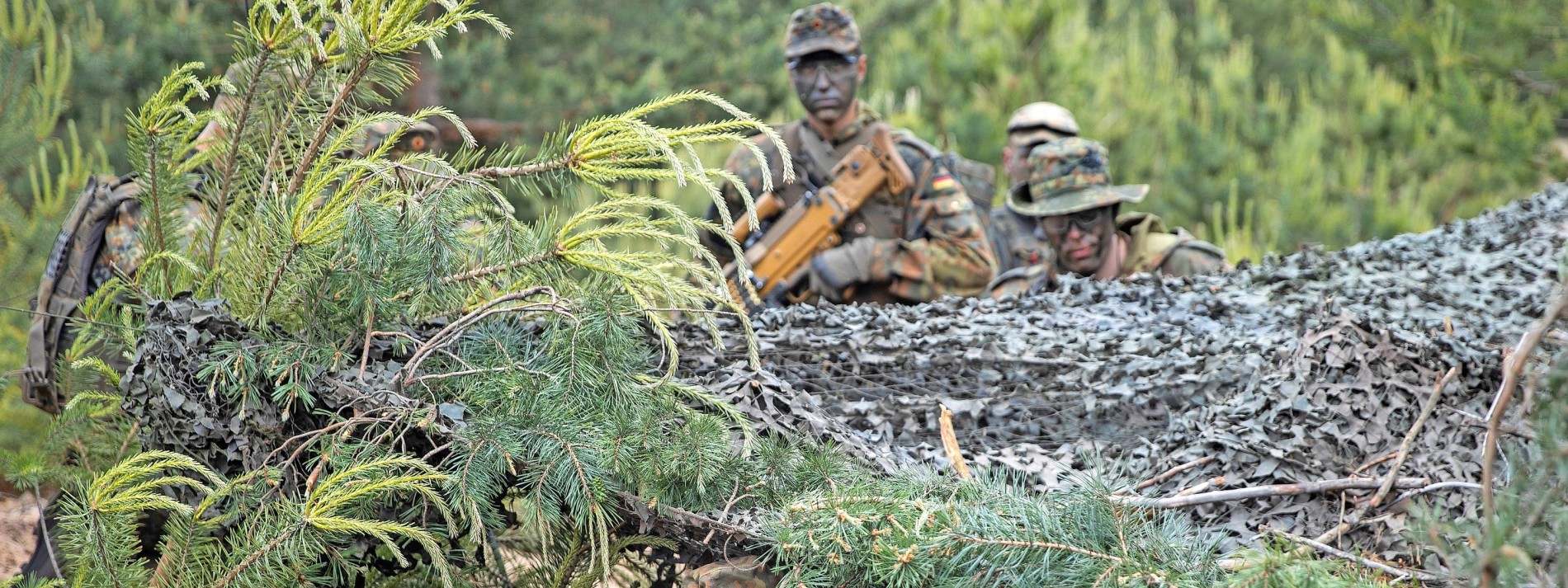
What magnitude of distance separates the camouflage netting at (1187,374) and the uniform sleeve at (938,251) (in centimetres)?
106

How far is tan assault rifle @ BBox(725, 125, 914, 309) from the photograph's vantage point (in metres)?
4.08

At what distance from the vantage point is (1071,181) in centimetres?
451

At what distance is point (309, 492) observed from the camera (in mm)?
1686

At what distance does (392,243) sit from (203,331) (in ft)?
1.03

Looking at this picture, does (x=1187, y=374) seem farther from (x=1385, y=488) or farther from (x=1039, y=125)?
(x=1039, y=125)

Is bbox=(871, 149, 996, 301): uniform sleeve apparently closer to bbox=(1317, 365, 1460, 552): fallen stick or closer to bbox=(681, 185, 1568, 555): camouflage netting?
bbox=(681, 185, 1568, 555): camouflage netting

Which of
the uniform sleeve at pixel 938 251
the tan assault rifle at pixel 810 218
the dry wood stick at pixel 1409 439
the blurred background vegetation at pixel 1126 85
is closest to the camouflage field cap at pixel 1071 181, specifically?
the uniform sleeve at pixel 938 251

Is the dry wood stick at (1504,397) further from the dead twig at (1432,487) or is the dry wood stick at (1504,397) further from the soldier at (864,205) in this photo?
the soldier at (864,205)

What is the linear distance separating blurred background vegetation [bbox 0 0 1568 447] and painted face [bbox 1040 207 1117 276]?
202 cm

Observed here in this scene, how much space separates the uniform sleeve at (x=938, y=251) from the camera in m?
4.04

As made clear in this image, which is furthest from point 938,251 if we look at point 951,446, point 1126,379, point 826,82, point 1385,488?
point 1385,488

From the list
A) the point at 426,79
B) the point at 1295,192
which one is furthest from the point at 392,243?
the point at 1295,192

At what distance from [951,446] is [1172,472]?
1.18ft

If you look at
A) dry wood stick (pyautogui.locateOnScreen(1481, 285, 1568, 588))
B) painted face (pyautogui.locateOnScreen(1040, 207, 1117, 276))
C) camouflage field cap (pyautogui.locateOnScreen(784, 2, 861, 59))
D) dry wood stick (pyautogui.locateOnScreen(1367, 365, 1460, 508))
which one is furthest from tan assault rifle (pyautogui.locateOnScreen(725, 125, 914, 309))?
dry wood stick (pyautogui.locateOnScreen(1481, 285, 1568, 588))
